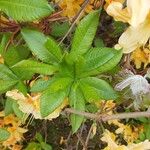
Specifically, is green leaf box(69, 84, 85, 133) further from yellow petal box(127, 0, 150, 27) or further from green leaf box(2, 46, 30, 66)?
yellow petal box(127, 0, 150, 27)

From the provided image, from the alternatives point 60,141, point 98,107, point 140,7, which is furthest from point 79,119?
point 60,141

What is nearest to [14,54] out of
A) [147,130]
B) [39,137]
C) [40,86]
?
[40,86]

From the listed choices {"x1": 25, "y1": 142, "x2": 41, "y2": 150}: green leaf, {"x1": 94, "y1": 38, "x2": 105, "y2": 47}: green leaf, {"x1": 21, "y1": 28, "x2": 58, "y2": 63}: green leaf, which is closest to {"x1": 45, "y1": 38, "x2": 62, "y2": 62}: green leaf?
{"x1": 21, "y1": 28, "x2": 58, "y2": 63}: green leaf

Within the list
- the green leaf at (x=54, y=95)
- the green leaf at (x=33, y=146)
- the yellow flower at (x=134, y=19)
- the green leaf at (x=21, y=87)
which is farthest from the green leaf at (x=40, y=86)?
the green leaf at (x=33, y=146)

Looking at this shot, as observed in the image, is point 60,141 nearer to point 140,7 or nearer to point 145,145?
point 145,145

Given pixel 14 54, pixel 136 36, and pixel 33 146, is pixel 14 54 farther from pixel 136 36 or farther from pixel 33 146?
pixel 33 146

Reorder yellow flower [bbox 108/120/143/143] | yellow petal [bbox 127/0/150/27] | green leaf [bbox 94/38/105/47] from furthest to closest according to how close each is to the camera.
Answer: yellow flower [bbox 108/120/143/143]
green leaf [bbox 94/38/105/47]
yellow petal [bbox 127/0/150/27]
